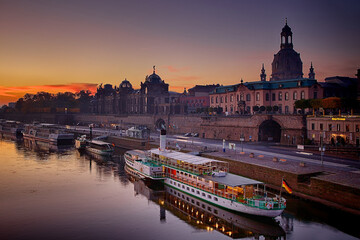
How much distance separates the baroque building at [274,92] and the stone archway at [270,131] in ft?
17.7

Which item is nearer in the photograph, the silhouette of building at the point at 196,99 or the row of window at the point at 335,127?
the row of window at the point at 335,127

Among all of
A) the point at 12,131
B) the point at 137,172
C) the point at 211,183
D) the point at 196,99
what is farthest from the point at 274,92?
the point at 12,131

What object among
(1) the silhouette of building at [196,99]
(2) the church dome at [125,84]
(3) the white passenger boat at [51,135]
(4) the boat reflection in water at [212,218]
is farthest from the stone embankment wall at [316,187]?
(2) the church dome at [125,84]

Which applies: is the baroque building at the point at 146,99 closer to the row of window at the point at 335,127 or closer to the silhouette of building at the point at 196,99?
the silhouette of building at the point at 196,99

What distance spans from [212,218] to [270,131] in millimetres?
41170

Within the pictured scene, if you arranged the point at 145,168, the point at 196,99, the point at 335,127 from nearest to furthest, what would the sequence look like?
the point at 145,168
the point at 335,127
the point at 196,99

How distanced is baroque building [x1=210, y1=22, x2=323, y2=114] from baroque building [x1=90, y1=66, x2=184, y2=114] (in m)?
31.2

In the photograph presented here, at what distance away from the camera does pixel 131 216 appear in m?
32.0

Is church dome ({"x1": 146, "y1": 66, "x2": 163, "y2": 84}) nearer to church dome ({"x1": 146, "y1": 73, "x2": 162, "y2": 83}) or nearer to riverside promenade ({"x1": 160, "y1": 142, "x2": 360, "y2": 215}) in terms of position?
church dome ({"x1": 146, "y1": 73, "x2": 162, "y2": 83})

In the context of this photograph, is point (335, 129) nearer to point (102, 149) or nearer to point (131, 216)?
point (131, 216)

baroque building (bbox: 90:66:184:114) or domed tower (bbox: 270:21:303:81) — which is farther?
baroque building (bbox: 90:66:184:114)

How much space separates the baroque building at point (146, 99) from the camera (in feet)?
408

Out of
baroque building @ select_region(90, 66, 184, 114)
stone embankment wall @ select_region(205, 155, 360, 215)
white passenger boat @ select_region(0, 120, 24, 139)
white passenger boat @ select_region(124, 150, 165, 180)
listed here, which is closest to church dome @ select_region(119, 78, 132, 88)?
baroque building @ select_region(90, 66, 184, 114)

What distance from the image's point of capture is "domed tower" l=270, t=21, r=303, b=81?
4168 inches
